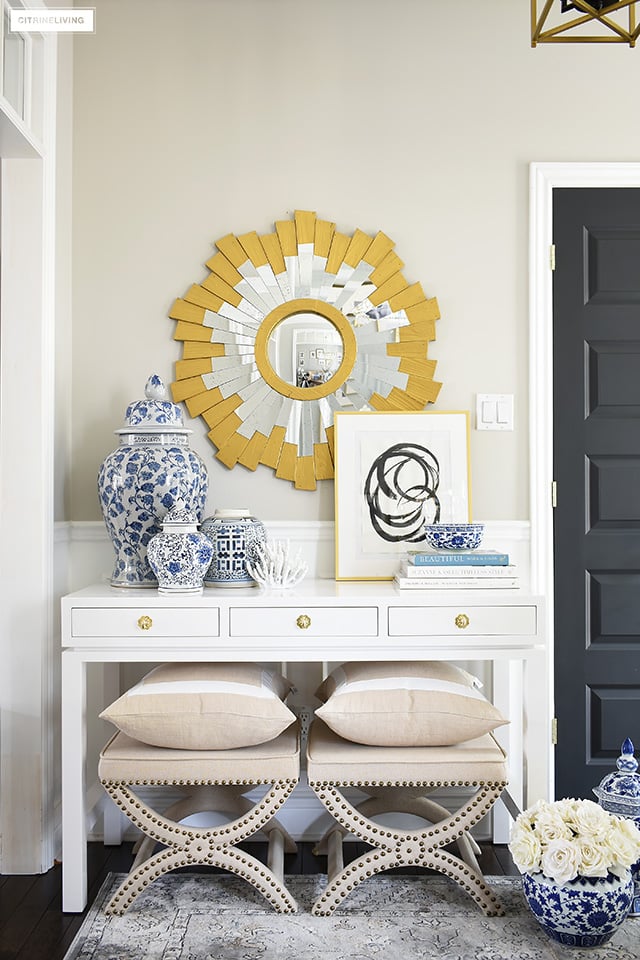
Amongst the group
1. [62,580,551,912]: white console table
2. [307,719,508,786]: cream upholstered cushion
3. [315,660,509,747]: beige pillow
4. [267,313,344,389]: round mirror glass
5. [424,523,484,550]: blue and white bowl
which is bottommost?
[307,719,508,786]: cream upholstered cushion

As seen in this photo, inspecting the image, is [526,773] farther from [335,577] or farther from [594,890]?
[335,577]

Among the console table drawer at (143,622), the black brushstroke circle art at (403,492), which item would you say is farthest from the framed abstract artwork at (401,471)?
the console table drawer at (143,622)

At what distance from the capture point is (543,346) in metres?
2.72

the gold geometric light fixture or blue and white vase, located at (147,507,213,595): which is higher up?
the gold geometric light fixture

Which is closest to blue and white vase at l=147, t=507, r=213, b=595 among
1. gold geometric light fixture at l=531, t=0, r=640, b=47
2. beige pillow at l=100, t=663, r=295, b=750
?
beige pillow at l=100, t=663, r=295, b=750

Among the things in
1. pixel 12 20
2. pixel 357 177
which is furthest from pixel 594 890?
pixel 12 20

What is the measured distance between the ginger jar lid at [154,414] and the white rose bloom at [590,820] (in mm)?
1456

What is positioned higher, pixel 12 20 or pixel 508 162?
pixel 12 20

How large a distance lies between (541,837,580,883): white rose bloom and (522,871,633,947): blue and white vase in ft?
0.08

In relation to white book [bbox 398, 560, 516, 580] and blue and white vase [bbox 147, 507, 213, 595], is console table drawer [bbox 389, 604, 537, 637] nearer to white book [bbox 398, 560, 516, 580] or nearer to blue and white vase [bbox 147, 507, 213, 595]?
white book [bbox 398, 560, 516, 580]

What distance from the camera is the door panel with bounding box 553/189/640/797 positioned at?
2717mm

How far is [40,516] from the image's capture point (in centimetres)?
245

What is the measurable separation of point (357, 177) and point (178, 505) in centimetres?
123

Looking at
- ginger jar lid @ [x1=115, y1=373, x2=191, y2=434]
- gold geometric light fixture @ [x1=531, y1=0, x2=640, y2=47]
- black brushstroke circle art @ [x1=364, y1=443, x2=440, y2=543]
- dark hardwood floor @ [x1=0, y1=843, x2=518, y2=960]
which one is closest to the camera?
gold geometric light fixture @ [x1=531, y1=0, x2=640, y2=47]
